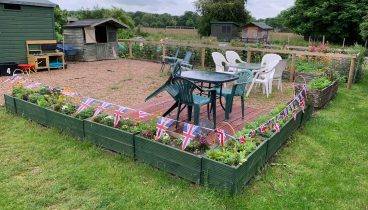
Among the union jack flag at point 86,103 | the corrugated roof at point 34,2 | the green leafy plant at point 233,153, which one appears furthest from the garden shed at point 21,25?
the green leafy plant at point 233,153

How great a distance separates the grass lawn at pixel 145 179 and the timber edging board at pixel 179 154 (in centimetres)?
8

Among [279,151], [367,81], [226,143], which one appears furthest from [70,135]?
[367,81]

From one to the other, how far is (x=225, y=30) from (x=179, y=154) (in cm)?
2763

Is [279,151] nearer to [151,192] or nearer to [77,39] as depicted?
[151,192]

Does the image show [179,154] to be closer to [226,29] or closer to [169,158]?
[169,158]

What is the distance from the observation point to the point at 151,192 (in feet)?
8.21

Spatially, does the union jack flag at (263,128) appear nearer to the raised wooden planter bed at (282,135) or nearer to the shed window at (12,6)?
the raised wooden planter bed at (282,135)

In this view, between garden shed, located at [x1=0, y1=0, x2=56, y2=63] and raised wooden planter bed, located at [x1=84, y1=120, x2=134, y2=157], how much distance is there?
273 inches

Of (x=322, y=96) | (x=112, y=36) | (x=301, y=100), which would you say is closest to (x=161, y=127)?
(x=301, y=100)

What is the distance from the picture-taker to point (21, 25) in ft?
28.9

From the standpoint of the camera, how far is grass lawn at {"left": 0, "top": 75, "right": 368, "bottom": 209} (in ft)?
7.82

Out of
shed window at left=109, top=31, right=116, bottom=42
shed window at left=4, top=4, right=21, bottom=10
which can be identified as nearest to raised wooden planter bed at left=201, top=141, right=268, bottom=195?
shed window at left=4, top=4, right=21, bottom=10

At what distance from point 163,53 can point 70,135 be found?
23.4 feet

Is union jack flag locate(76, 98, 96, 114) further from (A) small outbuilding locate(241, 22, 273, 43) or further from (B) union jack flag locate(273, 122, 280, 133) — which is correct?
(A) small outbuilding locate(241, 22, 273, 43)
